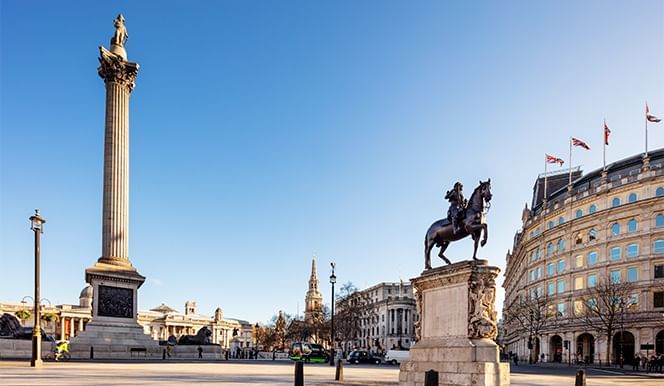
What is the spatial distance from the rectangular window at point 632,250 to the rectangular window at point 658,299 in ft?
16.0

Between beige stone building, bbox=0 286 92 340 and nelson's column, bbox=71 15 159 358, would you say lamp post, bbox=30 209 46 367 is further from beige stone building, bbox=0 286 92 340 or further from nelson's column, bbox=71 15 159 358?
beige stone building, bbox=0 286 92 340

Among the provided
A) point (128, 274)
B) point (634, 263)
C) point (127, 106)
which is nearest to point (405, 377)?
point (128, 274)

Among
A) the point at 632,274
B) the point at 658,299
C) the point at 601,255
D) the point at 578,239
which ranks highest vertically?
the point at 578,239

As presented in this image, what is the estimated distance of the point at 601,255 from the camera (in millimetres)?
72188

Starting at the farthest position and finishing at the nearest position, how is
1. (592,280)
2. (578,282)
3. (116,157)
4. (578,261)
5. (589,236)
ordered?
(578,261) → (578,282) → (589,236) → (592,280) → (116,157)

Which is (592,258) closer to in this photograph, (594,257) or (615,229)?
(594,257)

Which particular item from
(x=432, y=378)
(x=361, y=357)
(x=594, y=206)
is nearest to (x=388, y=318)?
(x=594, y=206)

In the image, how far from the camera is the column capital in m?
51.7

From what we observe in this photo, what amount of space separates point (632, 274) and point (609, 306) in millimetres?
8830

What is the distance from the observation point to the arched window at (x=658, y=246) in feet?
217

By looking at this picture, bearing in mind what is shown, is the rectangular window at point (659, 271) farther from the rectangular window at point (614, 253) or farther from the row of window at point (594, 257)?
the rectangular window at point (614, 253)

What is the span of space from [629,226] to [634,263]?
4.33m

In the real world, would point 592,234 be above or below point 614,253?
above

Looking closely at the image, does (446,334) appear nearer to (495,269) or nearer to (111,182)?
(495,269)
